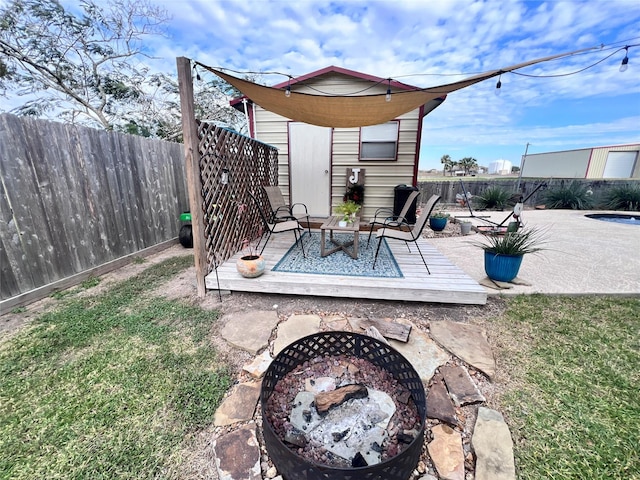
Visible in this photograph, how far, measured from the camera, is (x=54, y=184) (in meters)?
2.89

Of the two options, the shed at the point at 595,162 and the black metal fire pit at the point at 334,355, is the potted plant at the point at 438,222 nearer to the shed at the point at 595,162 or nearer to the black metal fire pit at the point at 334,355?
the black metal fire pit at the point at 334,355

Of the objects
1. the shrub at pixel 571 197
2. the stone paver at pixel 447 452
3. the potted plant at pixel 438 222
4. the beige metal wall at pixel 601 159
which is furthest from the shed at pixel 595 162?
the stone paver at pixel 447 452

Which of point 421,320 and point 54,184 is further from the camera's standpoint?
point 54,184

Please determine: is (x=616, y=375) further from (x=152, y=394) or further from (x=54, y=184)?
(x=54, y=184)

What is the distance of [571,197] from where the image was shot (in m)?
9.12

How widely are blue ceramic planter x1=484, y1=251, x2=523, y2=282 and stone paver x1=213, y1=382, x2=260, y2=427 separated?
2792 mm

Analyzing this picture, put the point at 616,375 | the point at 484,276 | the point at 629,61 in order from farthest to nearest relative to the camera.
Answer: the point at 484,276, the point at 629,61, the point at 616,375

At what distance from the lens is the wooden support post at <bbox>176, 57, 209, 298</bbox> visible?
2350 millimetres

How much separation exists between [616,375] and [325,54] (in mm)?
6389

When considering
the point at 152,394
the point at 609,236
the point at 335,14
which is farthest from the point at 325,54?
the point at 609,236

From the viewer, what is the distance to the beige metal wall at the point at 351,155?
5004mm

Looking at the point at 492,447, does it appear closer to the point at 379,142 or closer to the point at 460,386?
the point at 460,386

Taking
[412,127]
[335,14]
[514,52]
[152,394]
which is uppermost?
[335,14]

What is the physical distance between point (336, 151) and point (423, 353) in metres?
4.28
